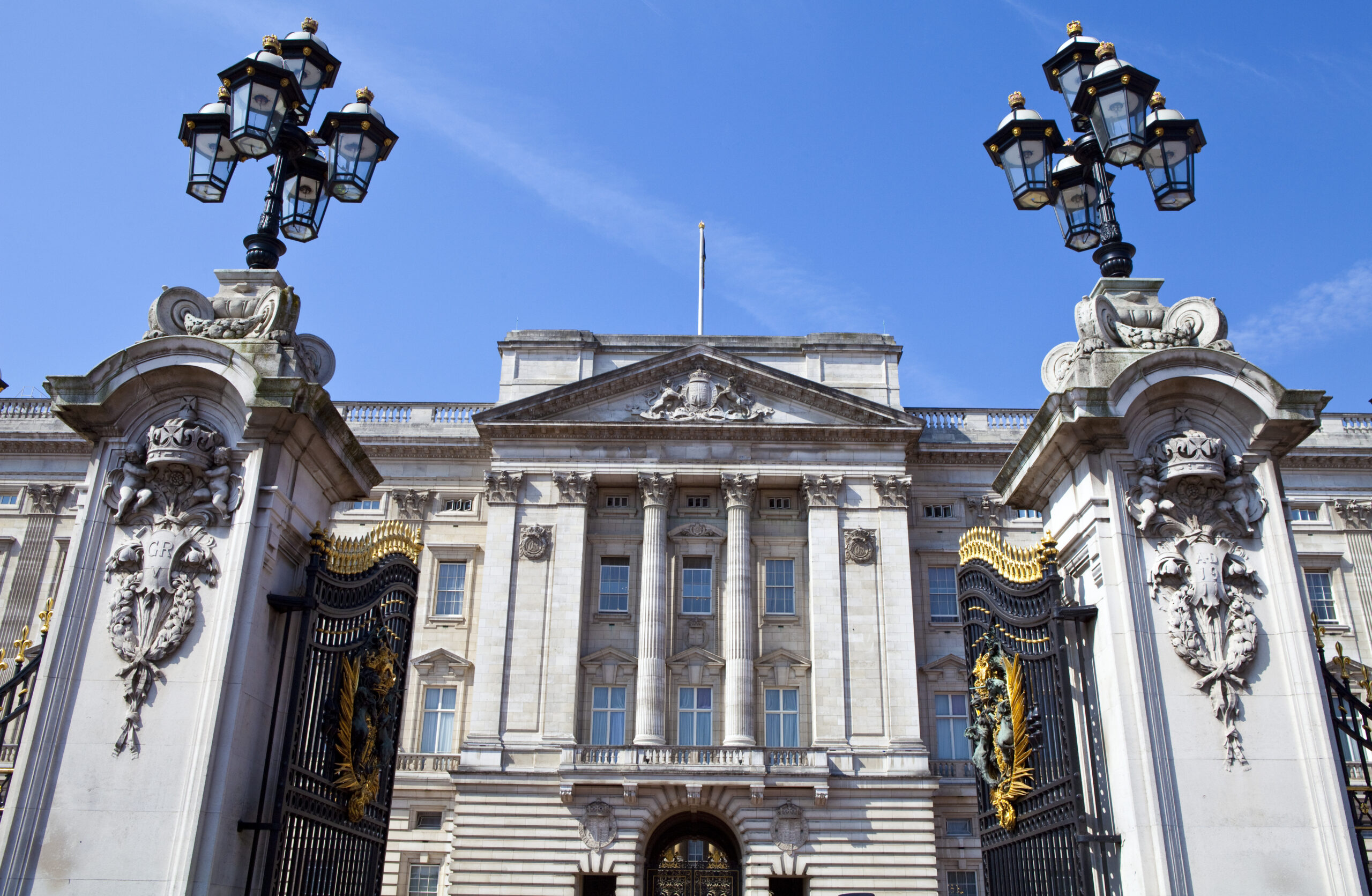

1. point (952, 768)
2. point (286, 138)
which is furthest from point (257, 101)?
point (952, 768)

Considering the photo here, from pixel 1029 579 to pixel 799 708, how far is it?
25963mm

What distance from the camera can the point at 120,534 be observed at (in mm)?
9445

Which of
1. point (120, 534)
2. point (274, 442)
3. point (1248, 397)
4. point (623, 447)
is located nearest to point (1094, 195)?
point (1248, 397)

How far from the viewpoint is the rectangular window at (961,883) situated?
3456cm

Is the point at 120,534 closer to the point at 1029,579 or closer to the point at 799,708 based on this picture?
the point at 1029,579

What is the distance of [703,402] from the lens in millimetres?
38875

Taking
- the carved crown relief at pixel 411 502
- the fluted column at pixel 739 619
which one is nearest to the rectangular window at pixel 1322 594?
the fluted column at pixel 739 619

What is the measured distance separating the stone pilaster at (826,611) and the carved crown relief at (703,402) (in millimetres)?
3284

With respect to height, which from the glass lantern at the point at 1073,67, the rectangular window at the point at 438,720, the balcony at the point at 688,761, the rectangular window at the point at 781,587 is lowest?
the balcony at the point at 688,761

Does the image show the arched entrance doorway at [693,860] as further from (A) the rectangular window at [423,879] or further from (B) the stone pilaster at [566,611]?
(A) the rectangular window at [423,879]

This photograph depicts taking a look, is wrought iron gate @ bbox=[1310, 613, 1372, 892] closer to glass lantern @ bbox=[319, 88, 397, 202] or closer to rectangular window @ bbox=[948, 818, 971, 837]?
glass lantern @ bbox=[319, 88, 397, 202]

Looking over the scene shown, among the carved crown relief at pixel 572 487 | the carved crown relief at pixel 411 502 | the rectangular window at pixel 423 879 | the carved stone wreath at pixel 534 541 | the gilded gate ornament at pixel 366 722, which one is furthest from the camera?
the carved crown relief at pixel 411 502

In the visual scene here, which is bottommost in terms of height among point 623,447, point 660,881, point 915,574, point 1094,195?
point 660,881

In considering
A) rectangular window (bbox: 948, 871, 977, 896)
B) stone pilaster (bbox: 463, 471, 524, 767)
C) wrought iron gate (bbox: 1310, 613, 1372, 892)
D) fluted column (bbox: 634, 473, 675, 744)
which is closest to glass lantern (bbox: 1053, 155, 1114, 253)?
wrought iron gate (bbox: 1310, 613, 1372, 892)
